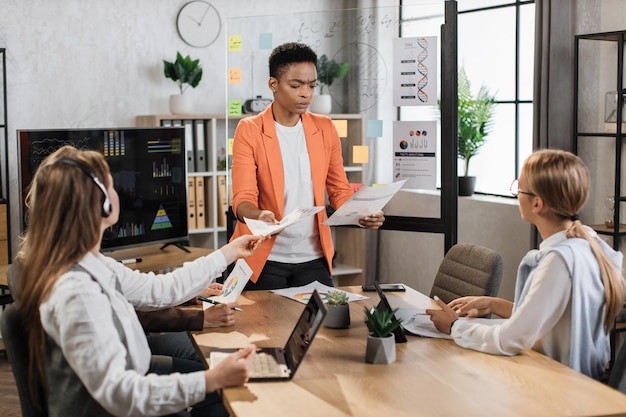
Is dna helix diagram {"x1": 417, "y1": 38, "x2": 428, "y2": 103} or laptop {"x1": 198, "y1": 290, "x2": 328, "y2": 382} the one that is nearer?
laptop {"x1": 198, "y1": 290, "x2": 328, "y2": 382}

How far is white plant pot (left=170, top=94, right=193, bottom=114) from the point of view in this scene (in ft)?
18.9

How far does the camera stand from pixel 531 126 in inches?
206

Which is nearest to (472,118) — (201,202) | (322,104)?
(322,104)

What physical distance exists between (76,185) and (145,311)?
2.54ft

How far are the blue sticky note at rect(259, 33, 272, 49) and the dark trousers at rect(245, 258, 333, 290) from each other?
77.1 inches

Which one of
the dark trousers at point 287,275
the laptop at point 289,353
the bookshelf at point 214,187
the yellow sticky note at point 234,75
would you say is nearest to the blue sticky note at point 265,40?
the yellow sticky note at point 234,75

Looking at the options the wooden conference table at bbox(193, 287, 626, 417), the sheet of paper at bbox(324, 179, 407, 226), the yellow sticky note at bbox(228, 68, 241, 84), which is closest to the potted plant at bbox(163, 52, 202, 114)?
the yellow sticky note at bbox(228, 68, 241, 84)

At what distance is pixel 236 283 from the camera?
2.94 meters

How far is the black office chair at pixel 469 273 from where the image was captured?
3.32m

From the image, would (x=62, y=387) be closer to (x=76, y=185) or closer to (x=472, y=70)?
(x=76, y=185)

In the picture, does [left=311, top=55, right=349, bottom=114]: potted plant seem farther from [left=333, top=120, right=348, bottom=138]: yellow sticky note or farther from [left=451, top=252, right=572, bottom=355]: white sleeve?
[left=451, top=252, right=572, bottom=355]: white sleeve

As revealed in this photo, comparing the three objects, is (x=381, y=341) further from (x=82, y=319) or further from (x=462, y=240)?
(x=462, y=240)

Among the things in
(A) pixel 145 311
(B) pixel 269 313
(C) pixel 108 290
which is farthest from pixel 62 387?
(B) pixel 269 313

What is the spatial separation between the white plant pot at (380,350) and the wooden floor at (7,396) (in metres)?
2.37
